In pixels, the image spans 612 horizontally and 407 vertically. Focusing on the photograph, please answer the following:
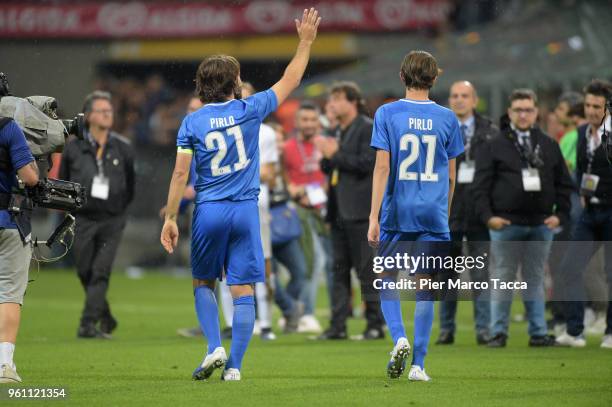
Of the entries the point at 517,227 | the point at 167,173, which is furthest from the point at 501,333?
the point at 167,173

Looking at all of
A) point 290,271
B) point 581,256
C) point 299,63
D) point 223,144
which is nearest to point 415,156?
point 299,63

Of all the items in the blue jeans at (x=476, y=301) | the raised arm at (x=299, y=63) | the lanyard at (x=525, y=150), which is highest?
the raised arm at (x=299, y=63)

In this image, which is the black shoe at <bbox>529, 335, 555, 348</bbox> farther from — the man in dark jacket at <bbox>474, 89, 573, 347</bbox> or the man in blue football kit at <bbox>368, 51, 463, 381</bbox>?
the man in blue football kit at <bbox>368, 51, 463, 381</bbox>

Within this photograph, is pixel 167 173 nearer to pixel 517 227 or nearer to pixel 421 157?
pixel 517 227

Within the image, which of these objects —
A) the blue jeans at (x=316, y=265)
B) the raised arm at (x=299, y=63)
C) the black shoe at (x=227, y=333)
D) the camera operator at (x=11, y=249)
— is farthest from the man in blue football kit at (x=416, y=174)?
the blue jeans at (x=316, y=265)

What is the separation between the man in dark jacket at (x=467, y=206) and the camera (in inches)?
466

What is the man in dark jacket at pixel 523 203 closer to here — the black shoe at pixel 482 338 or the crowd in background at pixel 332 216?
the crowd in background at pixel 332 216

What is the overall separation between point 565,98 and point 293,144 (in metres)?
3.15

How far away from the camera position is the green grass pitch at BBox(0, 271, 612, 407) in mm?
7785

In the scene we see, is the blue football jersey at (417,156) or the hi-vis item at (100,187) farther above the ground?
the blue football jersey at (417,156)


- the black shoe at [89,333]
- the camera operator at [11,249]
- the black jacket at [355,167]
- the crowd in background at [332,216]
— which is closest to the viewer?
the camera operator at [11,249]

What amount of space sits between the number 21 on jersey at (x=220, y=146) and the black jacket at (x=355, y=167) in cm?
374

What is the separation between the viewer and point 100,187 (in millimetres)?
12680

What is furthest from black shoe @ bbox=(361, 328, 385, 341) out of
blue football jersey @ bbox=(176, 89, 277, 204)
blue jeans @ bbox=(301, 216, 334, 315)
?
blue football jersey @ bbox=(176, 89, 277, 204)
